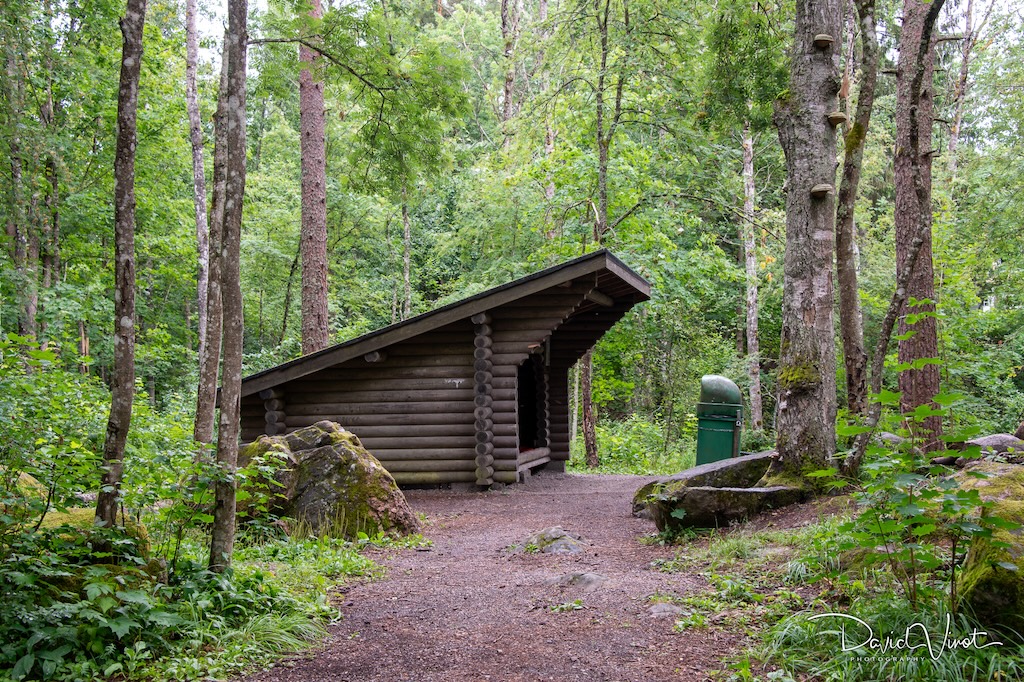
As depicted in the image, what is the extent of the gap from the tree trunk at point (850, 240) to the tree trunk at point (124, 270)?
21.1ft

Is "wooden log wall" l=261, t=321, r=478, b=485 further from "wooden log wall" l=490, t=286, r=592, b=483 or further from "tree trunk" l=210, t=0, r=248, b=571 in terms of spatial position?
"tree trunk" l=210, t=0, r=248, b=571

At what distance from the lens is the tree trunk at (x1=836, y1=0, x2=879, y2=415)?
294 inches

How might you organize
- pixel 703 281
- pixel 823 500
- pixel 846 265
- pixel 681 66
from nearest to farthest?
pixel 823 500, pixel 846 265, pixel 681 66, pixel 703 281

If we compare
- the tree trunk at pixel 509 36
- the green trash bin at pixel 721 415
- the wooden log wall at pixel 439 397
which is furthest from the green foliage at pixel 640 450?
the tree trunk at pixel 509 36

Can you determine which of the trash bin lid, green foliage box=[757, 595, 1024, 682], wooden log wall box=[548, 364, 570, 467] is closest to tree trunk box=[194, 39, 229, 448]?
green foliage box=[757, 595, 1024, 682]

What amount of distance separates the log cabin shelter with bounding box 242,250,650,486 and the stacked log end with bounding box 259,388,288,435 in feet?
0.05

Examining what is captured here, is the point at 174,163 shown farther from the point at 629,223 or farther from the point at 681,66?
the point at 681,66

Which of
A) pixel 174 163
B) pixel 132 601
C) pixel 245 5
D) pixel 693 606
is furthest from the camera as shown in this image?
pixel 174 163

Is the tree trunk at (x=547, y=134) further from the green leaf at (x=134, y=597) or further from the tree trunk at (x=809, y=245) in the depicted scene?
the green leaf at (x=134, y=597)

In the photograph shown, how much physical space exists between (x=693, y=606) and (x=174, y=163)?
784 inches

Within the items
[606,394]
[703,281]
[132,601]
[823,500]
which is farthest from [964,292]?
[132,601]

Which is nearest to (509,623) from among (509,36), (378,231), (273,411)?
(273,411)

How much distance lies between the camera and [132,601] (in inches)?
159

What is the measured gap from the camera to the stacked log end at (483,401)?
1162 cm
